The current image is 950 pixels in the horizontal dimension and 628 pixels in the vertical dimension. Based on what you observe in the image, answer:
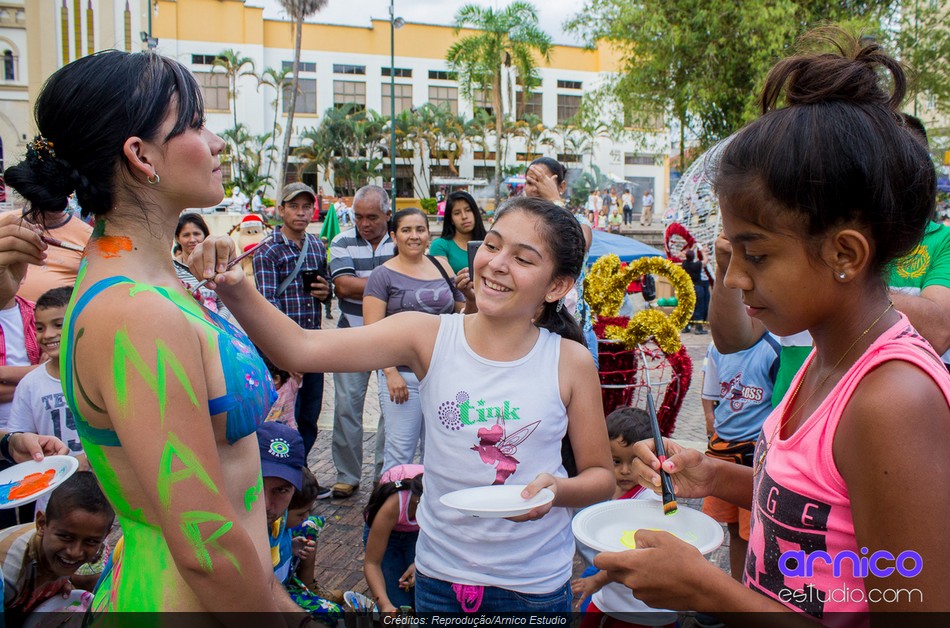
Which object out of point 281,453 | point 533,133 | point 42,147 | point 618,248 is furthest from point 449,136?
point 42,147

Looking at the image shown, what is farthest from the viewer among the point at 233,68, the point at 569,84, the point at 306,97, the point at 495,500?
the point at 569,84

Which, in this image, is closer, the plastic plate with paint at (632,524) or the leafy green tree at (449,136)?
the plastic plate with paint at (632,524)

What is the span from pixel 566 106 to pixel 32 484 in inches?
2613

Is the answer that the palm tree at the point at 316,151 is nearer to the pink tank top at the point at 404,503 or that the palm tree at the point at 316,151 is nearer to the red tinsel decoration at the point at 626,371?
the red tinsel decoration at the point at 626,371

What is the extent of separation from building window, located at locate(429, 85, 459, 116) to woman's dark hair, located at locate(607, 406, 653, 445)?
61.2 meters

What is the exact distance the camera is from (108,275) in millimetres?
1516

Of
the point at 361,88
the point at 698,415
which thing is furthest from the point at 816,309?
the point at 361,88

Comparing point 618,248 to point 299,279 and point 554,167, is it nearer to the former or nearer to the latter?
point 554,167

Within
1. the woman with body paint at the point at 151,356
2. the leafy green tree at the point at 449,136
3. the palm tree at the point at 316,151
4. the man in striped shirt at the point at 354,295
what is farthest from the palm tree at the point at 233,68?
the woman with body paint at the point at 151,356

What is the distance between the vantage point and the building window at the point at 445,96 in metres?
61.9

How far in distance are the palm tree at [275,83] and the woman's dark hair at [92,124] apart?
5494 cm

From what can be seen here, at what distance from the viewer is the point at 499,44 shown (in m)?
45.2

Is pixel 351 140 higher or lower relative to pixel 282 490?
higher

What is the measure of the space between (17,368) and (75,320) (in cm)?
279
